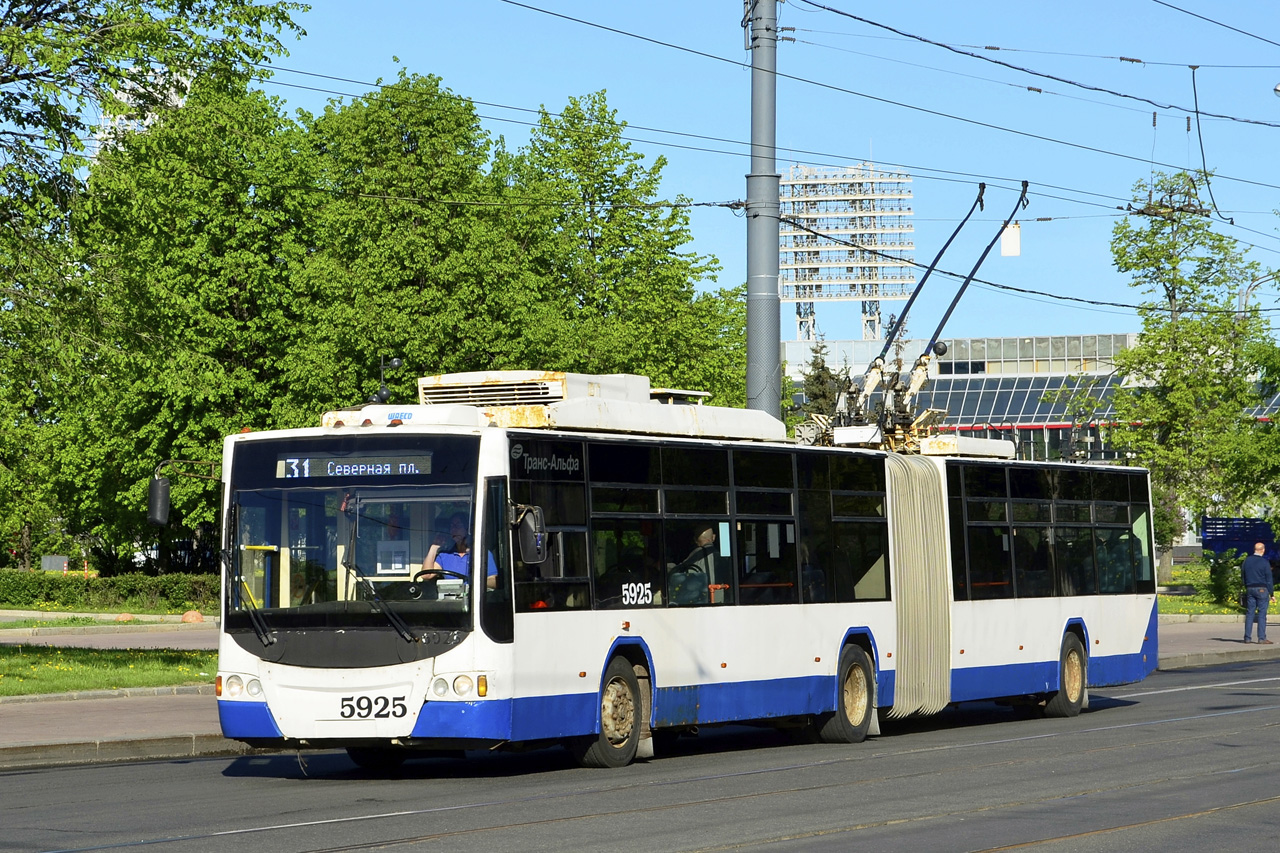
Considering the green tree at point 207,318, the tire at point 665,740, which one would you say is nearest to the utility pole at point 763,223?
the tire at point 665,740

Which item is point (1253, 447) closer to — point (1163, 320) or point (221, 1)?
point (1163, 320)

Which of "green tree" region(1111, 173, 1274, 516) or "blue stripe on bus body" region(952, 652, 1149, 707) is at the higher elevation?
"green tree" region(1111, 173, 1274, 516)

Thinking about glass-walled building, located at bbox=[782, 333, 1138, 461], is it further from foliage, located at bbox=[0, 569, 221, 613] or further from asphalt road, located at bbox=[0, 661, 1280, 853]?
asphalt road, located at bbox=[0, 661, 1280, 853]

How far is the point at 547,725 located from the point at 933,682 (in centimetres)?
661

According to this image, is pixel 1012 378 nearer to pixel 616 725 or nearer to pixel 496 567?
pixel 616 725

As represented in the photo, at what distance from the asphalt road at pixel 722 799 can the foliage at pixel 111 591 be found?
3191 cm

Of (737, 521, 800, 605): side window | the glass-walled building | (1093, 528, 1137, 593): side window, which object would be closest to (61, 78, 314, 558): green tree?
the glass-walled building

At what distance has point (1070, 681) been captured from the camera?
69.2 ft

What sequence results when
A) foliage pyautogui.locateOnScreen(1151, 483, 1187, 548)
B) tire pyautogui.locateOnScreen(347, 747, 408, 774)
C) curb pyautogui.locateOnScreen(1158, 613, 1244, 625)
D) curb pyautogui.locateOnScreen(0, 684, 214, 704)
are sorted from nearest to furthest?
tire pyautogui.locateOnScreen(347, 747, 408, 774) < curb pyautogui.locateOnScreen(0, 684, 214, 704) < curb pyautogui.locateOnScreen(1158, 613, 1244, 625) < foliage pyautogui.locateOnScreen(1151, 483, 1187, 548)

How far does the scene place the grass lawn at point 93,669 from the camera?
2189 centimetres

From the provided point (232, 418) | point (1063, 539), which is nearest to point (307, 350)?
point (232, 418)

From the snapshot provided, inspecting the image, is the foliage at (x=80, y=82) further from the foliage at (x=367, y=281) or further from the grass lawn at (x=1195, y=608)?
the grass lawn at (x=1195, y=608)

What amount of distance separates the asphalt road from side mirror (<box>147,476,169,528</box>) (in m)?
2.03

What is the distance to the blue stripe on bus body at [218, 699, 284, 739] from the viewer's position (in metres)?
13.3
